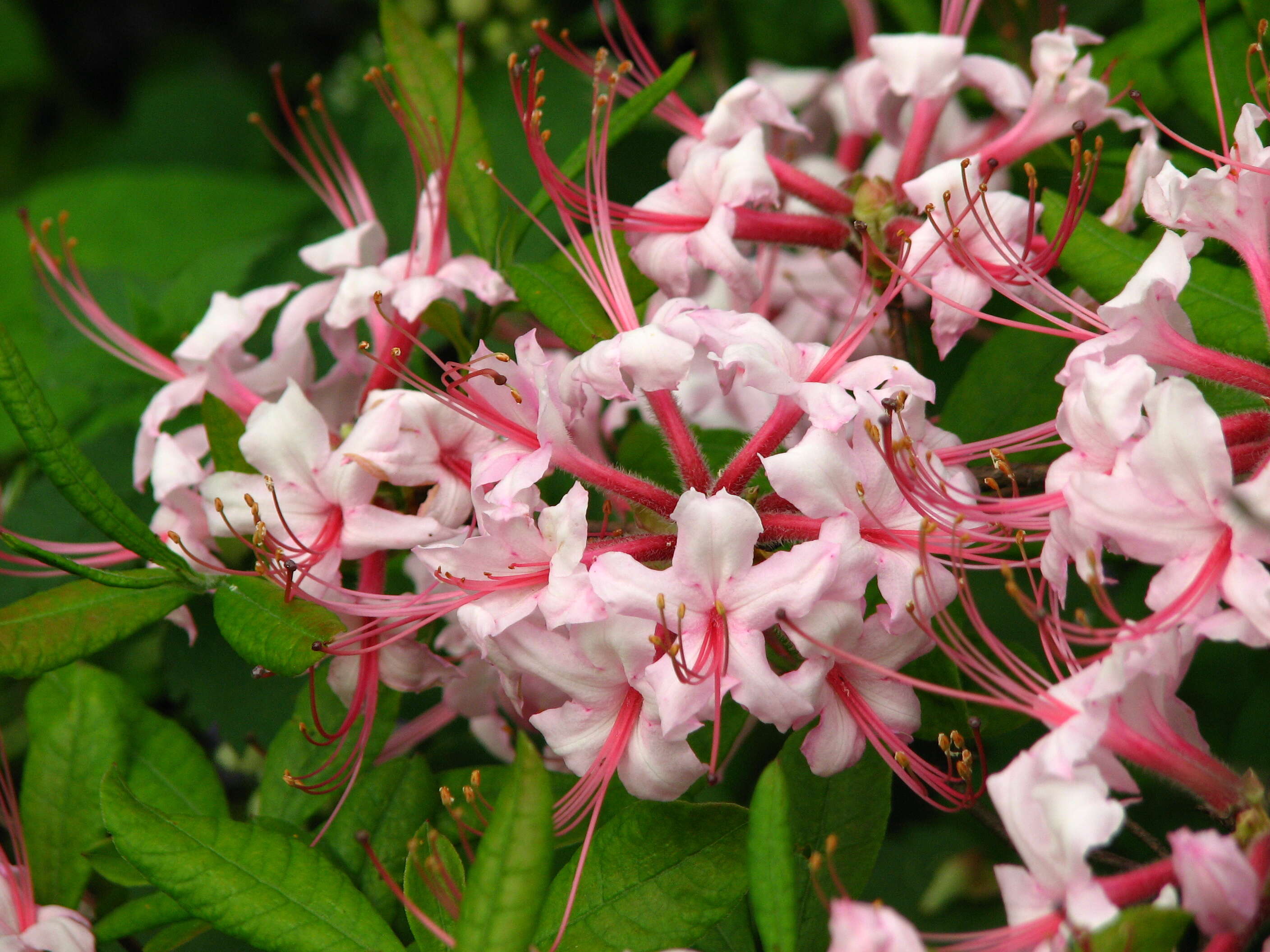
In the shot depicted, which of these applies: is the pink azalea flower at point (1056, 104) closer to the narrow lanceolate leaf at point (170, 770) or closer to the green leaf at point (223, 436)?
the green leaf at point (223, 436)

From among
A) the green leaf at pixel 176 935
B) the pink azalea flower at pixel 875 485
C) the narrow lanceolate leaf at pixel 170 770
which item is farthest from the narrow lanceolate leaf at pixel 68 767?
the pink azalea flower at pixel 875 485

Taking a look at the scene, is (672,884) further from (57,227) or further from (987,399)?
(57,227)

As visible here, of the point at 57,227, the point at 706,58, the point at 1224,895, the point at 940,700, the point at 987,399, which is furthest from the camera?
the point at 57,227

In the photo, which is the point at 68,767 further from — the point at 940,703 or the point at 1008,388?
the point at 1008,388

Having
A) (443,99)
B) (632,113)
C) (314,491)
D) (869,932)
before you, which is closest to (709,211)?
(632,113)

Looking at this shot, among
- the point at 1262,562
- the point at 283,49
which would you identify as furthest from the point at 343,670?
the point at 283,49

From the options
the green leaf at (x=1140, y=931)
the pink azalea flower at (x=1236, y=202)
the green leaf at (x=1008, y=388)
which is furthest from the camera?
the green leaf at (x=1008, y=388)
